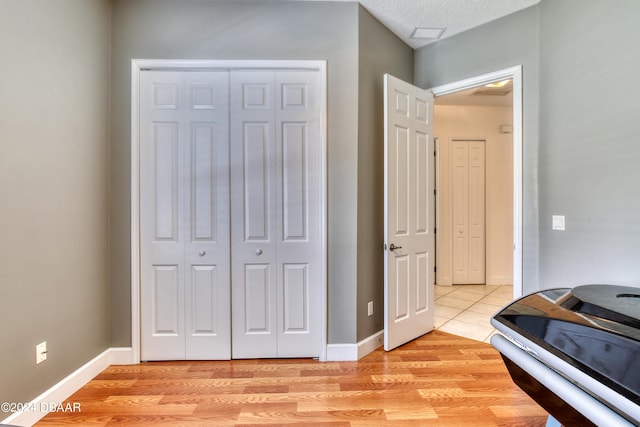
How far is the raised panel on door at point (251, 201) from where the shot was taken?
84.8 inches

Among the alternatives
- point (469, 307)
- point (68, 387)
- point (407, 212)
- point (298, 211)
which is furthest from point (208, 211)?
point (469, 307)

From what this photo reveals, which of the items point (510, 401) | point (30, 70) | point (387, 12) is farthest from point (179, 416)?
point (387, 12)

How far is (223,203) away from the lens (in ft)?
7.06

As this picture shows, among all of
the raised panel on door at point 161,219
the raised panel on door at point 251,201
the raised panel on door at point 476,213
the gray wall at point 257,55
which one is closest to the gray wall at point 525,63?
the gray wall at point 257,55

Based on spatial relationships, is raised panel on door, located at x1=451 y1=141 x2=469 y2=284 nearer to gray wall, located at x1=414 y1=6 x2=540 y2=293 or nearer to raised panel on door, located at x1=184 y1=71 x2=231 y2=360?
gray wall, located at x1=414 y1=6 x2=540 y2=293

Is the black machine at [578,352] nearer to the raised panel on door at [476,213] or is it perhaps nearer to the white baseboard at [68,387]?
the white baseboard at [68,387]

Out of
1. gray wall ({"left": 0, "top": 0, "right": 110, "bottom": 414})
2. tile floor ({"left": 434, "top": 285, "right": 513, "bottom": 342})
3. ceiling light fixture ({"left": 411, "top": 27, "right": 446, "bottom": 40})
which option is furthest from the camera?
tile floor ({"left": 434, "top": 285, "right": 513, "bottom": 342})

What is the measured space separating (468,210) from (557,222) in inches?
90.4

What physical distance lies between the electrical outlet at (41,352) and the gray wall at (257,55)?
478mm

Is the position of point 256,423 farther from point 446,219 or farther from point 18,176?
point 446,219

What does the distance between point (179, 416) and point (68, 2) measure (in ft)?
8.55

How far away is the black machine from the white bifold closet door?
135 centimetres

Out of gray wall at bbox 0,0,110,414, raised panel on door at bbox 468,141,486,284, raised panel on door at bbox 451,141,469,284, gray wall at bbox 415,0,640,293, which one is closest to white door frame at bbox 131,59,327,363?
gray wall at bbox 0,0,110,414

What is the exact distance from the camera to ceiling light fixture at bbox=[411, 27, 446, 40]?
2475 mm
